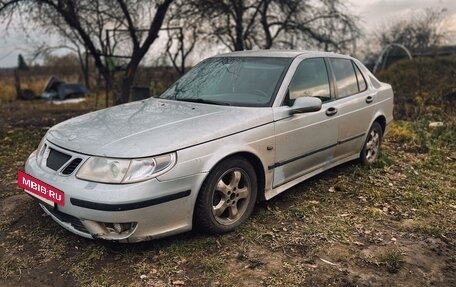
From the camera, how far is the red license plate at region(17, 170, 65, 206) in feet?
9.79

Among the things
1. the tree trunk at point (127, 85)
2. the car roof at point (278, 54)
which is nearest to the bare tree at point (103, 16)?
the tree trunk at point (127, 85)

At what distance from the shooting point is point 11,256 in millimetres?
3150

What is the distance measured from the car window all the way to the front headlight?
2513 millimetres

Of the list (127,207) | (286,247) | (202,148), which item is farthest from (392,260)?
(127,207)

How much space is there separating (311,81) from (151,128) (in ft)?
6.13

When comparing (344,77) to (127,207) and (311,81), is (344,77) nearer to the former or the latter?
(311,81)

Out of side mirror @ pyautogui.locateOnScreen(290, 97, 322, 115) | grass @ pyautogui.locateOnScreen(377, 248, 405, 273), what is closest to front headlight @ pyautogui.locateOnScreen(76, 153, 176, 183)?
side mirror @ pyautogui.locateOnScreen(290, 97, 322, 115)

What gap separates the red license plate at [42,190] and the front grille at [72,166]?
0.14 m

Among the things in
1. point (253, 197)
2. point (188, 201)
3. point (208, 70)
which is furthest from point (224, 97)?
point (188, 201)

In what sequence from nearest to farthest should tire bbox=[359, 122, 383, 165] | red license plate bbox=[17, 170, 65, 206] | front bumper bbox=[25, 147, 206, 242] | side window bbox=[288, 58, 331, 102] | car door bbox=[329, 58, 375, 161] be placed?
1. front bumper bbox=[25, 147, 206, 242]
2. red license plate bbox=[17, 170, 65, 206]
3. side window bbox=[288, 58, 331, 102]
4. car door bbox=[329, 58, 375, 161]
5. tire bbox=[359, 122, 383, 165]

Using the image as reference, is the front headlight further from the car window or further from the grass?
the car window

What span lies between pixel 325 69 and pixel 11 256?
3.45 meters

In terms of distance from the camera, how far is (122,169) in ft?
9.47

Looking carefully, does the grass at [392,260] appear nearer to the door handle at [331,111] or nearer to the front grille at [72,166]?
the door handle at [331,111]
